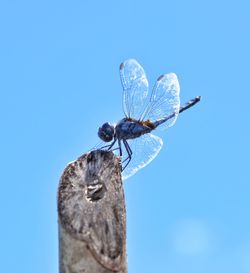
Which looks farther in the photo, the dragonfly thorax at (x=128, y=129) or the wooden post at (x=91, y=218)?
the dragonfly thorax at (x=128, y=129)

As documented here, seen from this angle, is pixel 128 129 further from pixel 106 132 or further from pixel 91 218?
pixel 91 218

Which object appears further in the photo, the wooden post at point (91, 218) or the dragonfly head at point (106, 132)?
the dragonfly head at point (106, 132)

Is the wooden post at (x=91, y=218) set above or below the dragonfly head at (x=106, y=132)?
below

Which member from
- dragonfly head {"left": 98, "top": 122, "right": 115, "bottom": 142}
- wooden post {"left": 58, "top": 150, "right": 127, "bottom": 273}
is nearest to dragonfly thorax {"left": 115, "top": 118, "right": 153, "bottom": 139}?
dragonfly head {"left": 98, "top": 122, "right": 115, "bottom": 142}

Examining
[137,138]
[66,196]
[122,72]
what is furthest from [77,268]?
[122,72]

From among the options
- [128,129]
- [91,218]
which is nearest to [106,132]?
[128,129]

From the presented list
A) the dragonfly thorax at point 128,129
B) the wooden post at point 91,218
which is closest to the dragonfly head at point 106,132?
the dragonfly thorax at point 128,129

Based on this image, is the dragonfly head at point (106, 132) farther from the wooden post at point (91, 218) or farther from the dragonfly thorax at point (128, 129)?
the wooden post at point (91, 218)
